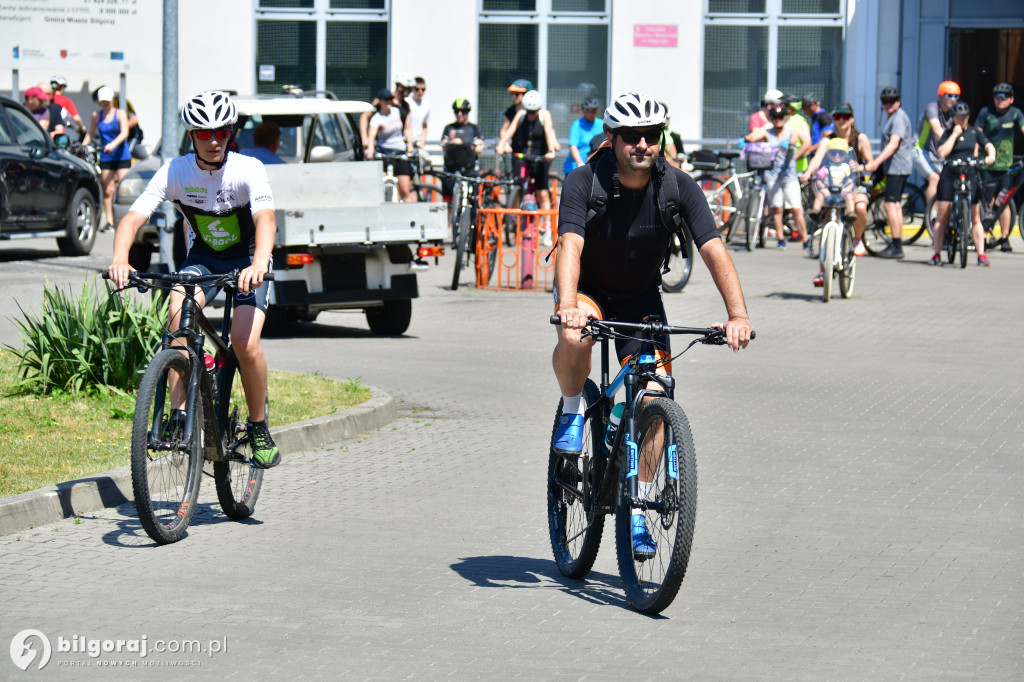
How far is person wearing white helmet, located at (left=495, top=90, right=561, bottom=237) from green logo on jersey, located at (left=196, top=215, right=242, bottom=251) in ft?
45.3

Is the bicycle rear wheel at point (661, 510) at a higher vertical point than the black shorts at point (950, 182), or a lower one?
lower

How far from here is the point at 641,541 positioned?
5656 mm

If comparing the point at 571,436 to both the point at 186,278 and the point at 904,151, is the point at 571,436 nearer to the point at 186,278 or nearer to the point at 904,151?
the point at 186,278

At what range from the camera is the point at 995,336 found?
14.1m

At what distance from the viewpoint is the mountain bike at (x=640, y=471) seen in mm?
5469

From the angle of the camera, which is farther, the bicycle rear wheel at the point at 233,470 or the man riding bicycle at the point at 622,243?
the bicycle rear wheel at the point at 233,470

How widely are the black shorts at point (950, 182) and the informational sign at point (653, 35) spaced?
997 cm

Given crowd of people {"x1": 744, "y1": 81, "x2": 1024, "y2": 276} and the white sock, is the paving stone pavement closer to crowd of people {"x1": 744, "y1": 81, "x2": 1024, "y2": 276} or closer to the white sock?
the white sock

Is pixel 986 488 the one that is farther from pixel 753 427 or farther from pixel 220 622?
pixel 220 622

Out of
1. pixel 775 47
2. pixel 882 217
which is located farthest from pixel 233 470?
pixel 775 47

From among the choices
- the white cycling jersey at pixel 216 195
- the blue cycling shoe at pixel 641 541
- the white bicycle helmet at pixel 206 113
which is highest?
the white bicycle helmet at pixel 206 113

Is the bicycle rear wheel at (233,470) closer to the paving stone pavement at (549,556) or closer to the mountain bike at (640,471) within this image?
the paving stone pavement at (549,556)

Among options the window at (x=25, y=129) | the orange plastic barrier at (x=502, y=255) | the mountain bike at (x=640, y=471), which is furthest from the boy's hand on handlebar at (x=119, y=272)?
the window at (x=25, y=129)

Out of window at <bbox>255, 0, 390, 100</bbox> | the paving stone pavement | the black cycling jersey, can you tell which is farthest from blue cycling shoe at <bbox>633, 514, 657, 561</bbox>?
window at <bbox>255, 0, 390, 100</bbox>
